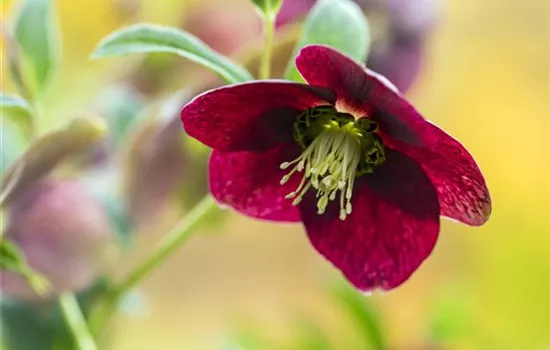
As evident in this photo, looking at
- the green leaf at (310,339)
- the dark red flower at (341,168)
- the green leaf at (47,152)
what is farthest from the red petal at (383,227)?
the green leaf at (310,339)

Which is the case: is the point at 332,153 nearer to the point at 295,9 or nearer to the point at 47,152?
the point at 47,152

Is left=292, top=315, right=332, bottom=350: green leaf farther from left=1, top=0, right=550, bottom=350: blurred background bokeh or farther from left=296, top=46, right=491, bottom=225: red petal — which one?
left=296, top=46, right=491, bottom=225: red petal

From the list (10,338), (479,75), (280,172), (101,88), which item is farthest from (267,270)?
(280,172)

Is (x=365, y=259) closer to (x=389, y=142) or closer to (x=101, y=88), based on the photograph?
(x=389, y=142)

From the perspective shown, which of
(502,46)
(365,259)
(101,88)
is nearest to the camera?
(365,259)

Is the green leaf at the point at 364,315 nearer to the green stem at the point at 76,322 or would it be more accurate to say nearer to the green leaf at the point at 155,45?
the green stem at the point at 76,322

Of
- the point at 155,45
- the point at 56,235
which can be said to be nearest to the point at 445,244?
the point at 56,235
